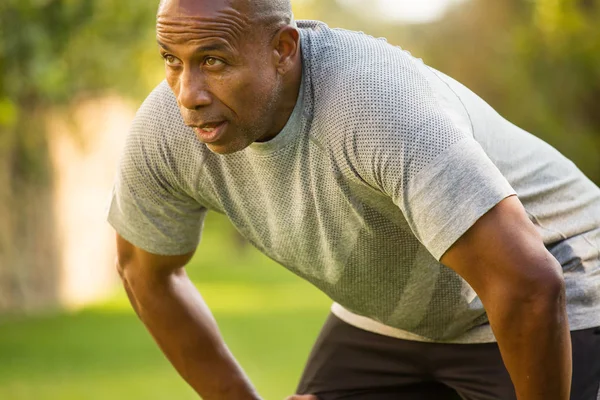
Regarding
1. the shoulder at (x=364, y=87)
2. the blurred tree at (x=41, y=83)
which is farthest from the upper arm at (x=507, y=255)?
the blurred tree at (x=41, y=83)

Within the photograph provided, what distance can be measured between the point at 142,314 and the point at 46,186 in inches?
353

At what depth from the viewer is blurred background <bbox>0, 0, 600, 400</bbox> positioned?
27.3 feet

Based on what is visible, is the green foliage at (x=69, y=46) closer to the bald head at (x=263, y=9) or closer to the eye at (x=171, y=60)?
the eye at (x=171, y=60)

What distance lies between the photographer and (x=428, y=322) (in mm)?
2674

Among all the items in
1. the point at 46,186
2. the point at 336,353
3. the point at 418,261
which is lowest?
the point at 46,186

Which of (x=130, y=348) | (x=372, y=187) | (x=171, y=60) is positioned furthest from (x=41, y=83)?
(x=372, y=187)

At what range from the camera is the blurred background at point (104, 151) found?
834cm

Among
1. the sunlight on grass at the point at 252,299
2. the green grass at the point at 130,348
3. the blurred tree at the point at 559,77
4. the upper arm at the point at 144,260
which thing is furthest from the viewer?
the sunlight on grass at the point at 252,299

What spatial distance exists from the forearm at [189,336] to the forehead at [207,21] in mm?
949

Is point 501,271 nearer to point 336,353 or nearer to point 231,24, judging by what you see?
point 231,24

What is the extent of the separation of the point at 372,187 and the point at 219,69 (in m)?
0.44

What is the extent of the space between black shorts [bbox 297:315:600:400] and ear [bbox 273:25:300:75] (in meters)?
0.95

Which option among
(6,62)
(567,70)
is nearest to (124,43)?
(6,62)

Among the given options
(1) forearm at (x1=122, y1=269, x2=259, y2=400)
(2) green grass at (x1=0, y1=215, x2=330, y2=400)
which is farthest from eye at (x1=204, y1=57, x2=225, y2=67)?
(2) green grass at (x1=0, y1=215, x2=330, y2=400)
